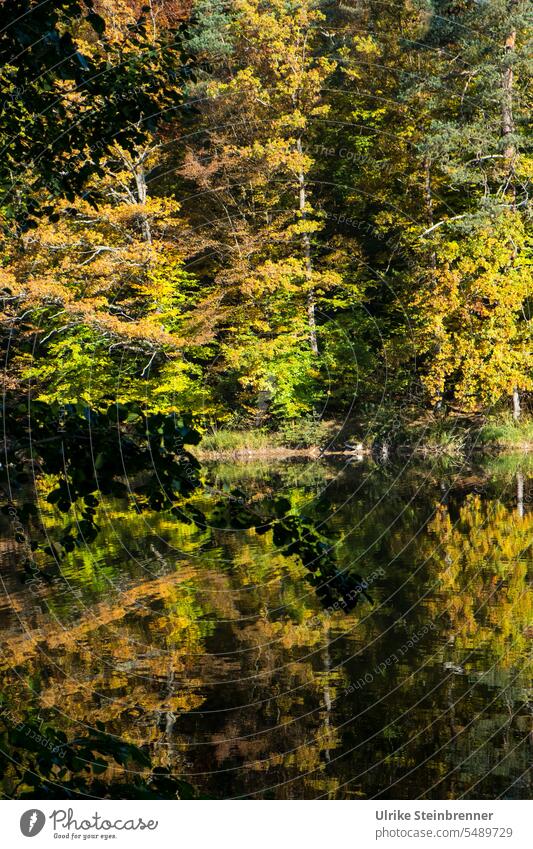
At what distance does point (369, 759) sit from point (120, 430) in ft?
16.1

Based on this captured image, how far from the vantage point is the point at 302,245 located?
1446 inches

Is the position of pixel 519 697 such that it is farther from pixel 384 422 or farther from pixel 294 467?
pixel 384 422

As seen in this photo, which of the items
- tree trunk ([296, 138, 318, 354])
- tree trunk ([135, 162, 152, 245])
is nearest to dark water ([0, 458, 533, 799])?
tree trunk ([135, 162, 152, 245])

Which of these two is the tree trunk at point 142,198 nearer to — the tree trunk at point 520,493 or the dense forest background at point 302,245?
the dense forest background at point 302,245

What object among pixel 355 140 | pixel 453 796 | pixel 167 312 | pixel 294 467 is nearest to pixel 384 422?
pixel 294 467

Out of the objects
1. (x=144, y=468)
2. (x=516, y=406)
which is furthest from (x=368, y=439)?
(x=144, y=468)

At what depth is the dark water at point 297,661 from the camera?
7.75 meters

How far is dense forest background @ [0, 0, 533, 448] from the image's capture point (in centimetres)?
3050
